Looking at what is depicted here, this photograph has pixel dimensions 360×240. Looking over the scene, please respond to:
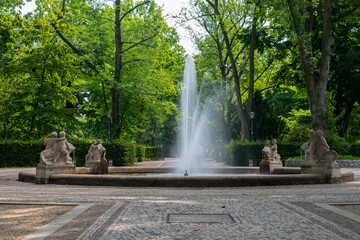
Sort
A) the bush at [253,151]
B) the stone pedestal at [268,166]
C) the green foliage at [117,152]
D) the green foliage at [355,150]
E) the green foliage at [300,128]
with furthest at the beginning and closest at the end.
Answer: the green foliage at [300,128], the green foliage at [355,150], the bush at [253,151], the green foliage at [117,152], the stone pedestal at [268,166]

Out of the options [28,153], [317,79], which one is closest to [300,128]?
[317,79]

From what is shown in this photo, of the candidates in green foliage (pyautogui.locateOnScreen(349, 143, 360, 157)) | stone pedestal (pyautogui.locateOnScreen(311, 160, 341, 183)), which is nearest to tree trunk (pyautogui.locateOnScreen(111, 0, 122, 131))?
green foliage (pyautogui.locateOnScreen(349, 143, 360, 157))

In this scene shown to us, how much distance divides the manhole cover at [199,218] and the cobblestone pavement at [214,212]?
14 centimetres

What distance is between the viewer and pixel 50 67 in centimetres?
3016

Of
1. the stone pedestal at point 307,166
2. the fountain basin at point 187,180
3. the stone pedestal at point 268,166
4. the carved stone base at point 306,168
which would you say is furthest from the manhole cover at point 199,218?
the stone pedestal at point 268,166

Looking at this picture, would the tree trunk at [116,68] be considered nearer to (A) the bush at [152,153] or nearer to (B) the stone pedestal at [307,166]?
(A) the bush at [152,153]

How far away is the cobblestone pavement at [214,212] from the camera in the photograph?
5254 millimetres

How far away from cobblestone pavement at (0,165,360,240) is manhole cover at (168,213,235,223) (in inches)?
5.3

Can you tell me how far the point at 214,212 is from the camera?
23.1ft

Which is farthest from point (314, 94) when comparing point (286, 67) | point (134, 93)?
point (134, 93)

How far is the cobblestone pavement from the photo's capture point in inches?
207

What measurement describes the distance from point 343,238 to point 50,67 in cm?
2870

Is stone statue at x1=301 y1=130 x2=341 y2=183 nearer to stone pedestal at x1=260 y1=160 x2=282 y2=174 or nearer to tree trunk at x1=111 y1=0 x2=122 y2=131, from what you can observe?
stone pedestal at x1=260 y1=160 x2=282 y2=174

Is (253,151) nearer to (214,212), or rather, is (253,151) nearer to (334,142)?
(334,142)
